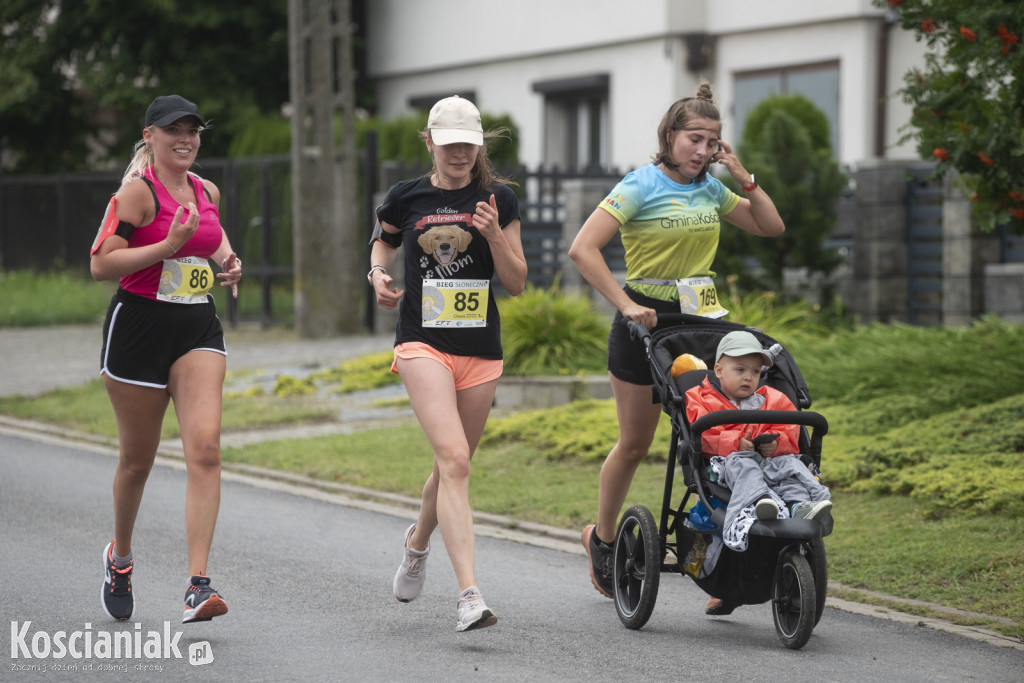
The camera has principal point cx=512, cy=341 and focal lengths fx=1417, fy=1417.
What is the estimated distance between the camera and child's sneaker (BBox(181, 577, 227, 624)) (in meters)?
5.37

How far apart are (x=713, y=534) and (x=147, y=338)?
2.34m

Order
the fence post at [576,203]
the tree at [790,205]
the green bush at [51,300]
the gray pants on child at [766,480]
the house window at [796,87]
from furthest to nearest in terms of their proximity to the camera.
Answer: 1. the green bush at [51,300]
2. the house window at [796,87]
3. the fence post at [576,203]
4. the tree at [790,205]
5. the gray pants on child at [766,480]

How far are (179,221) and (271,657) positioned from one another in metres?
1.68

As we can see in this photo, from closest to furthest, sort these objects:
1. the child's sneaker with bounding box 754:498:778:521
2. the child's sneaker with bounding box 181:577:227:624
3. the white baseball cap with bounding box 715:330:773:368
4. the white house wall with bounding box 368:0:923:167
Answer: the child's sneaker with bounding box 754:498:778:521, the child's sneaker with bounding box 181:577:227:624, the white baseball cap with bounding box 715:330:773:368, the white house wall with bounding box 368:0:923:167

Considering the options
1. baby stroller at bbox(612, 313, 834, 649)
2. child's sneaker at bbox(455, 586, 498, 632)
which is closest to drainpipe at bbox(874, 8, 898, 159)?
baby stroller at bbox(612, 313, 834, 649)

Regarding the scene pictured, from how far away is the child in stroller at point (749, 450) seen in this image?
5211 millimetres

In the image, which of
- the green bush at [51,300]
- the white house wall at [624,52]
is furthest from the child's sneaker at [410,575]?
the green bush at [51,300]

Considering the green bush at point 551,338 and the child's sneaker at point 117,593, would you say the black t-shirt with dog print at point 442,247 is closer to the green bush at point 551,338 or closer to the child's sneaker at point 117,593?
Answer: the child's sneaker at point 117,593

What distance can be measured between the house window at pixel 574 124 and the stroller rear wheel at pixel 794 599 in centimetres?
2035

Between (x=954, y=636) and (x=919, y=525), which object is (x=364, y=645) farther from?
(x=919, y=525)

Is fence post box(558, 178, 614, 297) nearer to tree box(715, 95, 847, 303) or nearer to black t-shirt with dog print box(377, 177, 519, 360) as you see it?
tree box(715, 95, 847, 303)

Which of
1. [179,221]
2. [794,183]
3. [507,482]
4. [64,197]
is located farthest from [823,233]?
[64,197]

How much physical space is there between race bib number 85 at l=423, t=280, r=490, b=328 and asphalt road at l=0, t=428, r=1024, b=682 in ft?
4.13

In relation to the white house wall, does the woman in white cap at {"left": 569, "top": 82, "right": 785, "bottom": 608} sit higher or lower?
lower
